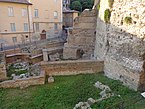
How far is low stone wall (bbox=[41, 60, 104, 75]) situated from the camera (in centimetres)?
1419

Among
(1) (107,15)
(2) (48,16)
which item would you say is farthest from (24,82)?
(2) (48,16)

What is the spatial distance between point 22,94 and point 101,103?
5.14 m

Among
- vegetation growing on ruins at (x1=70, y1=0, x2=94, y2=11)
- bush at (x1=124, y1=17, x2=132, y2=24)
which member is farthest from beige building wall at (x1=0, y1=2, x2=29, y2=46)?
bush at (x1=124, y1=17, x2=132, y2=24)

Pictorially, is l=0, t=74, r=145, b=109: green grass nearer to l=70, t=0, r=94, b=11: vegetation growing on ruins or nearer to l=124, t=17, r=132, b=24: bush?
l=124, t=17, r=132, b=24: bush

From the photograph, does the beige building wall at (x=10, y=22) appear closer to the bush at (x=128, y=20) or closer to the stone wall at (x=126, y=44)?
the stone wall at (x=126, y=44)

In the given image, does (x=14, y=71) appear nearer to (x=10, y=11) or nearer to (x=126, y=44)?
(x=126, y=44)

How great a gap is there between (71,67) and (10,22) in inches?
501

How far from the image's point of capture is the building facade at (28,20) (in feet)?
74.2

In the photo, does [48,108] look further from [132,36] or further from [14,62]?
[14,62]

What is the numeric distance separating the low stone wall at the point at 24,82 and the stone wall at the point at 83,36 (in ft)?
25.5

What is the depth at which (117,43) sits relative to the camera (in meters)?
12.7

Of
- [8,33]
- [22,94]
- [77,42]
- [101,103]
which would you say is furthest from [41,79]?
[8,33]

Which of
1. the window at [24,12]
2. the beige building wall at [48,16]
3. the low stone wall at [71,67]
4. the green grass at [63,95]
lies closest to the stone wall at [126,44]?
the green grass at [63,95]

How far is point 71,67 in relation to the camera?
1428cm
